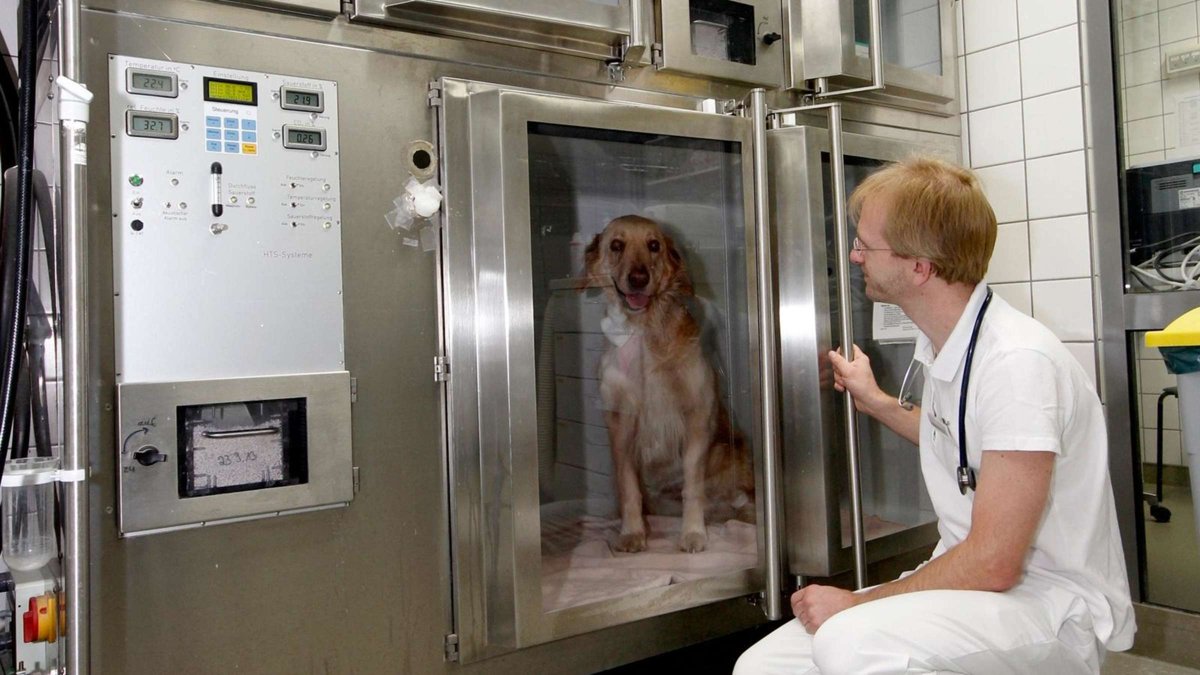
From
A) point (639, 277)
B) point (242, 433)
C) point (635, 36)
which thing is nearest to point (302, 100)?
point (242, 433)

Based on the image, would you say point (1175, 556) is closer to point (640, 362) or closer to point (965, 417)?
point (965, 417)

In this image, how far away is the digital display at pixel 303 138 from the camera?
58.2 inches

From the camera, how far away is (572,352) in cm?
189

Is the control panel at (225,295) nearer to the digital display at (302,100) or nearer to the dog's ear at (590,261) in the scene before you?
the digital display at (302,100)

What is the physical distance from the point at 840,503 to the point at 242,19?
5.48 ft

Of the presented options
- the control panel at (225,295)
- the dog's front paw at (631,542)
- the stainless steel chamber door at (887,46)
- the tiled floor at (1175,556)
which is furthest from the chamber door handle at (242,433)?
the tiled floor at (1175,556)

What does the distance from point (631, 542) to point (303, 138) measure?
1.17m

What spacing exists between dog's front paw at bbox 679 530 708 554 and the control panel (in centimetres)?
88

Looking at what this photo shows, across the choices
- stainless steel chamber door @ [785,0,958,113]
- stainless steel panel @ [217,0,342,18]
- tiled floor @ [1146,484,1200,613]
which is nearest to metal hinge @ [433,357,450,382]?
stainless steel panel @ [217,0,342,18]

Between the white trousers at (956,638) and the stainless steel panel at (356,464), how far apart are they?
2.36ft

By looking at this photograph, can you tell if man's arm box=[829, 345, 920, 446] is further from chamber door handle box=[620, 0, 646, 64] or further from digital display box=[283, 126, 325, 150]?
digital display box=[283, 126, 325, 150]

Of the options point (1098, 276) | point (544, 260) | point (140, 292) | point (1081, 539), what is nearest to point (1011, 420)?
point (1081, 539)

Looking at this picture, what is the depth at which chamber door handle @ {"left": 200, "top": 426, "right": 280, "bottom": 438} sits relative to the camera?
1403 millimetres

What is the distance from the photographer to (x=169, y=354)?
1369 mm
